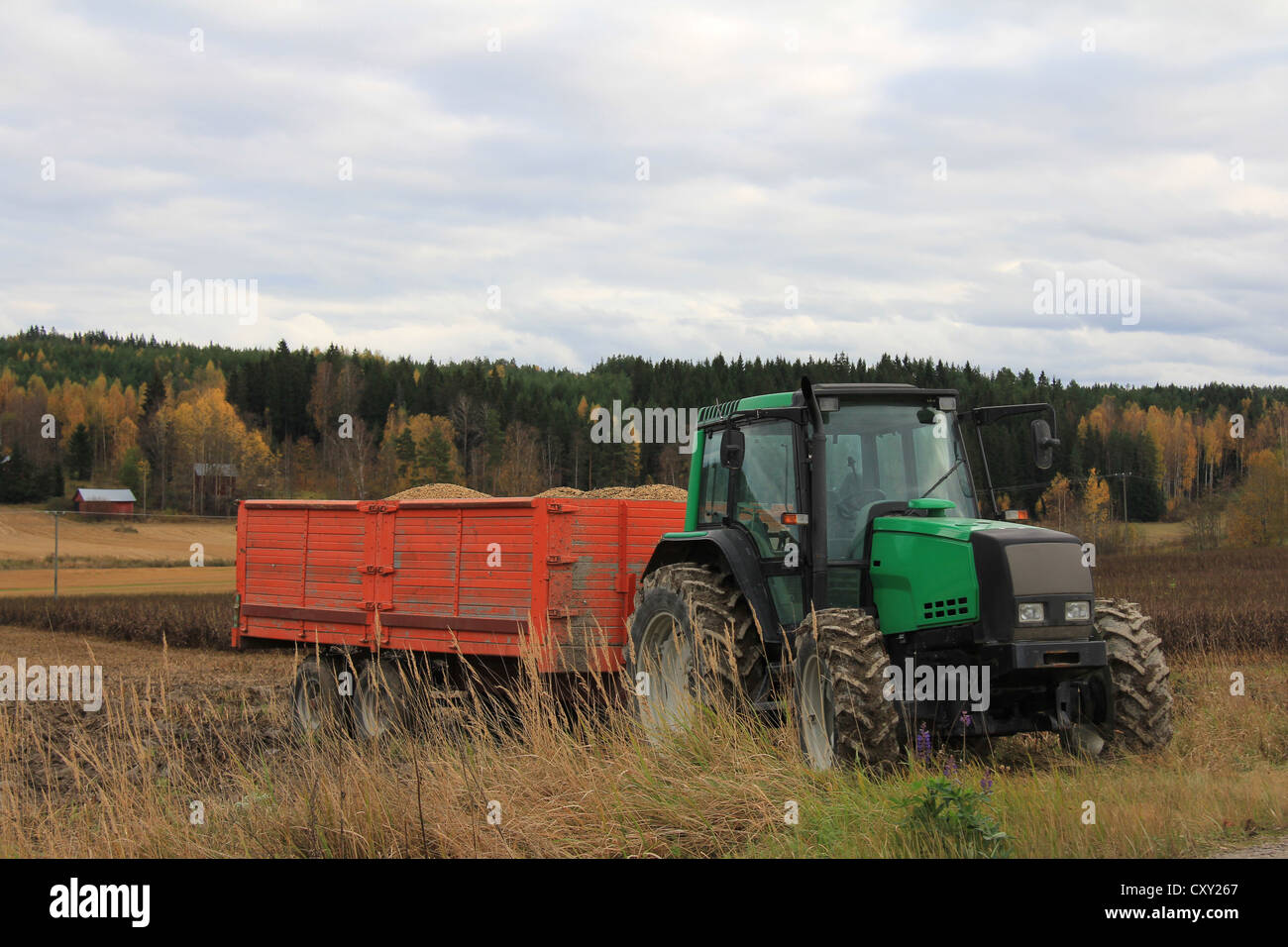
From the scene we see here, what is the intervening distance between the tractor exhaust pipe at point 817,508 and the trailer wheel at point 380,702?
15.3 feet

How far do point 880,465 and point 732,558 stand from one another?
1204mm

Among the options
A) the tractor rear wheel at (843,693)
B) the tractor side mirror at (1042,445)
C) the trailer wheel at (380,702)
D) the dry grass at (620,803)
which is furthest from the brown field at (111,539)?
the tractor side mirror at (1042,445)

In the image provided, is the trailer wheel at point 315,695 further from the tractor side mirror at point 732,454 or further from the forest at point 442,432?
the forest at point 442,432

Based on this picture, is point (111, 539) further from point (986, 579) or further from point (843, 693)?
point (986, 579)

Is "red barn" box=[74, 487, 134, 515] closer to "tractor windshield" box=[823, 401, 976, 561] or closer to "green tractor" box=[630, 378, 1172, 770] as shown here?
"green tractor" box=[630, 378, 1172, 770]

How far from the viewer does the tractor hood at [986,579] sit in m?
6.79

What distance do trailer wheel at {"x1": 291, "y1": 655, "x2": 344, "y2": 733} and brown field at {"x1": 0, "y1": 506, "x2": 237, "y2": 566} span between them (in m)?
45.2

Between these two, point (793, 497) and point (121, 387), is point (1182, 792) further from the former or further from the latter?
point (121, 387)

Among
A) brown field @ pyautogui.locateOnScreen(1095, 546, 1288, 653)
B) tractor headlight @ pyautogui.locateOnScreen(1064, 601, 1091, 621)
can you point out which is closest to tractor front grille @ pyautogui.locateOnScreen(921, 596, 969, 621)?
tractor headlight @ pyautogui.locateOnScreen(1064, 601, 1091, 621)

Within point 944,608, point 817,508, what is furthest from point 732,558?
point 944,608

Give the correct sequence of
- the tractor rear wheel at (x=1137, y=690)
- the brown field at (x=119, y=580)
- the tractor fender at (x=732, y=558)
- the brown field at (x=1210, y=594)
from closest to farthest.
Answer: the tractor rear wheel at (x=1137, y=690), the tractor fender at (x=732, y=558), the brown field at (x=1210, y=594), the brown field at (x=119, y=580)

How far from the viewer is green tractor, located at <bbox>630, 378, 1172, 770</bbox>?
6.80 m
